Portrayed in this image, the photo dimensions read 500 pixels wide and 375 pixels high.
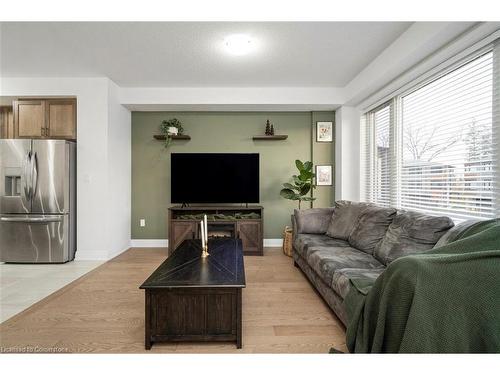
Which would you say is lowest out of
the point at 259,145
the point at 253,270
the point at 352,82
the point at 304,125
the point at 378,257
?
the point at 253,270

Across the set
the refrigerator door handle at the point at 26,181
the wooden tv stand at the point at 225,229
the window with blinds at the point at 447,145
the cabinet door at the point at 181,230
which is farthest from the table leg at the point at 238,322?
the refrigerator door handle at the point at 26,181

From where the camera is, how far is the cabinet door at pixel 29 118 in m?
3.75

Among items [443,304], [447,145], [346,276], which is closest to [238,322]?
[346,276]

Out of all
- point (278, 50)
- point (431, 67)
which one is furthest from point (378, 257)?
point (278, 50)

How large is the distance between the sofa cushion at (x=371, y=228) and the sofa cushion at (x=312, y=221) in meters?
0.64

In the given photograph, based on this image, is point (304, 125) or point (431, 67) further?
point (304, 125)

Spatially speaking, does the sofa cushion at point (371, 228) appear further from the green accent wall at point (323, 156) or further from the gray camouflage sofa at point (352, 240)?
the green accent wall at point (323, 156)

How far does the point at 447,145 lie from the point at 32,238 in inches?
198

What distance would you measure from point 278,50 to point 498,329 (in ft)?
9.57

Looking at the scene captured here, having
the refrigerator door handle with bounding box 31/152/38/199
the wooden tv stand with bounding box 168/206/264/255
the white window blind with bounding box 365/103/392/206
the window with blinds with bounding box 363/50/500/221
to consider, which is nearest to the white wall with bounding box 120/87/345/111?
the white window blind with bounding box 365/103/392/206

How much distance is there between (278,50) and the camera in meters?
2.94

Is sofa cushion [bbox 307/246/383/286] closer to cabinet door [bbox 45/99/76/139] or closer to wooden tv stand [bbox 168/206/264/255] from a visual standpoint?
wooden tv stand [bbox 168/206/264/255]

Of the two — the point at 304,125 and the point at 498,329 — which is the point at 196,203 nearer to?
the point at 304,125

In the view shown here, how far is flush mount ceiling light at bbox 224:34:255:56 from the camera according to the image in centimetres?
267
